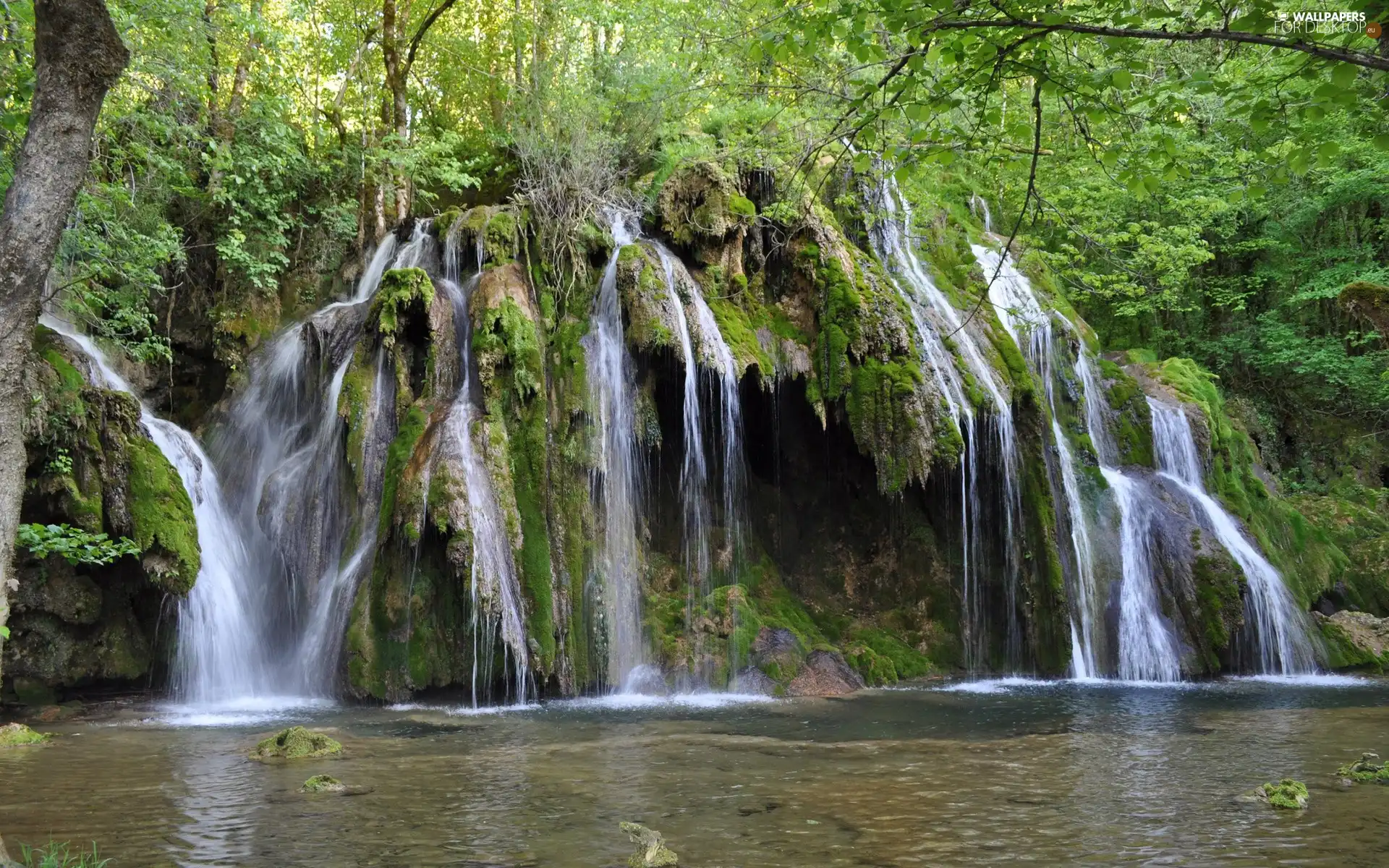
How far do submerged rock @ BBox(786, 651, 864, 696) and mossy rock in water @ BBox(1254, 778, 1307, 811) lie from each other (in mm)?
5874

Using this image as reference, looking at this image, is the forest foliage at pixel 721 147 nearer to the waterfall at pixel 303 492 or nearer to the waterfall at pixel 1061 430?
the waterfall at pixel 1061 430

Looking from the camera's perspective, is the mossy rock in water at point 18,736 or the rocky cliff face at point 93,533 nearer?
the mossy rock in water at point 18,736

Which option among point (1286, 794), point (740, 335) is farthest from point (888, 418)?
point (1286, 794)

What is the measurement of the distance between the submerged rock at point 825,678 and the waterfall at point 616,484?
6.68ft

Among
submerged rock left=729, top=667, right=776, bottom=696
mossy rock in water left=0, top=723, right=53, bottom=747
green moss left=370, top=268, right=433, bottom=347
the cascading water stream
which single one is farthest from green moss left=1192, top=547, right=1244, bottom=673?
mossy rock in water left=0, top=723, right=53, bottom=747

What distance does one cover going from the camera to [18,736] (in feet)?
25.9

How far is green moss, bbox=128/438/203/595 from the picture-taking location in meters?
10.2

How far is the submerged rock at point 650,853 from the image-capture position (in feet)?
15.5

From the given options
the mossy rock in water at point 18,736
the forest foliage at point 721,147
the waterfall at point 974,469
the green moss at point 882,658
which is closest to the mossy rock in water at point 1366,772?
the forest foliage at point 721,147

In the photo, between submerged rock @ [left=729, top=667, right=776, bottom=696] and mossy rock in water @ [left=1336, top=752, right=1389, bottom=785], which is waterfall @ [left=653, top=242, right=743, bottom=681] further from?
mossy rock in water @ [left=1336, top=752, right=1389, bottom=785]

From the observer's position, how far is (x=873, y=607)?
14.0 meters

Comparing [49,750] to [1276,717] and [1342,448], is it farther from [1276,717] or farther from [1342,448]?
[1342,448]

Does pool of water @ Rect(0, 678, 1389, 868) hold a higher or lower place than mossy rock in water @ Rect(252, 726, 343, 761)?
lower

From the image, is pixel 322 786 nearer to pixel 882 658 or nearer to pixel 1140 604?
pixel 882 658
